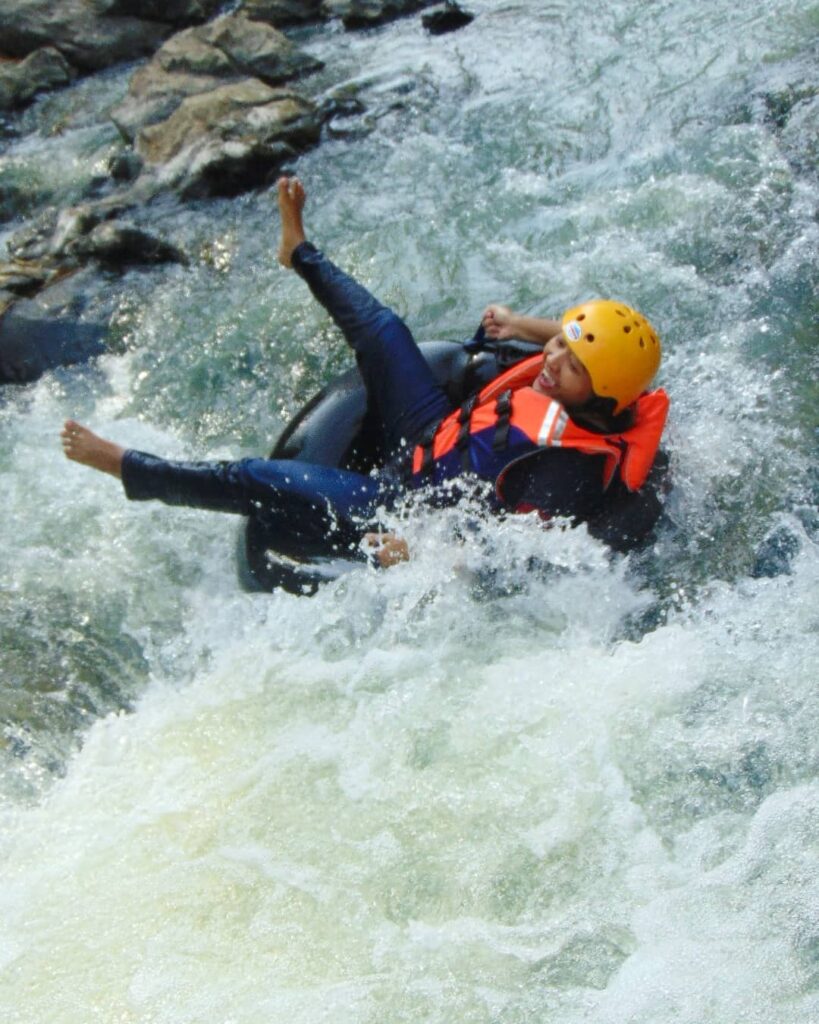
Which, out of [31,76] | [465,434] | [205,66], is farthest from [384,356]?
[31,76]

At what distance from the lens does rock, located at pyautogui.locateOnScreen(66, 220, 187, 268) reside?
26.7ft

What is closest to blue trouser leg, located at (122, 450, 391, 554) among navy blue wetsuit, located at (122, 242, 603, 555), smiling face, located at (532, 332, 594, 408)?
navy blue wetsuit, located at (122, 242, 603, 555)

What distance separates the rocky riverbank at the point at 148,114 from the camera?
312 inches

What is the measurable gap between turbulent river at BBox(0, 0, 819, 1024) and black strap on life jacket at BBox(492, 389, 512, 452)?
0.39 meters

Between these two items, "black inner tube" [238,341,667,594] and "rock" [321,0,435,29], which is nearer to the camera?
"black inner tube" [238,341,667,594]

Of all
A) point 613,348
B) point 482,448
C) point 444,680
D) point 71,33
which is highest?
point 71,33

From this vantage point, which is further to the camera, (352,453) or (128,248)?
(128,248)

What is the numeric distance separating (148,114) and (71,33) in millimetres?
2665

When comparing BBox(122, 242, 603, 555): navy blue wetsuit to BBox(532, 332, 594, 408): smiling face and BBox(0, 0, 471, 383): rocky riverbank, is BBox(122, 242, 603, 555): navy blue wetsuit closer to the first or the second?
BBox(532, 332, 594, 408): smiling face

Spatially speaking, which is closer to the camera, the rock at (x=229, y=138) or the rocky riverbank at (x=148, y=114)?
the rocky riverbank at (x=148, y=114)

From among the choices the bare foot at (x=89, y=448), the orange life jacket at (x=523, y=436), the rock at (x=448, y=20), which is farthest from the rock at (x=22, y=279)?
the rock at (x=448, y=20)

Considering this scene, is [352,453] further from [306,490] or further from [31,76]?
[31,76]

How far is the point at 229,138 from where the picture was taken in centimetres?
913

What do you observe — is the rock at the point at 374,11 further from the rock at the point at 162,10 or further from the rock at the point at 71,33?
the rock at the point at 71,33
